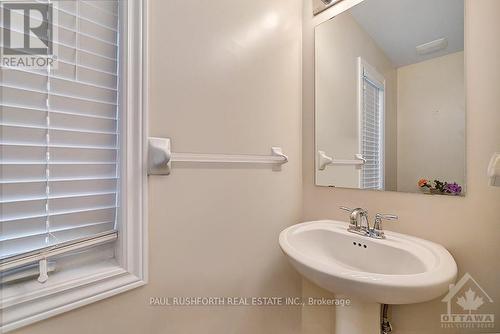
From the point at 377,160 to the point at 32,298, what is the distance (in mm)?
1293

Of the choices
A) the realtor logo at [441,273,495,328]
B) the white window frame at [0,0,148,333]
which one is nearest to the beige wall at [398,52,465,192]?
the realtor logo at [441,273,495,328]

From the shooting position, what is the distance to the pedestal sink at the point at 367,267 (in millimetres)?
567

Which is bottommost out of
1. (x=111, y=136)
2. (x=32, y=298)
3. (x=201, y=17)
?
(x=32, y=298)

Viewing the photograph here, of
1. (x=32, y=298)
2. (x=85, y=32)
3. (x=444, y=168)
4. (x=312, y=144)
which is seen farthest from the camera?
(x=312, y=144)

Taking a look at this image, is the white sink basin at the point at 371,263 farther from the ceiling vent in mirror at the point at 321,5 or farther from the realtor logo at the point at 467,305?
the ceiling vent in mirror at the point at 321,5

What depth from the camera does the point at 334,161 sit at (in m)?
1.15

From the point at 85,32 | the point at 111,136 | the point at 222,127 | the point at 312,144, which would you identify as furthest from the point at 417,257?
the point at 85,32

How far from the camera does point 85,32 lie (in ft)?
2.26

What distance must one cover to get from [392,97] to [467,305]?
0.82 m

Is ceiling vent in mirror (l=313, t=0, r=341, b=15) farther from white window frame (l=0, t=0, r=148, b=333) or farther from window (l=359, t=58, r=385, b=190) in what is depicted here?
white window frame (l=0, t=0, r=148, b=333)

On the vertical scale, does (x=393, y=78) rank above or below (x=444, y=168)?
above

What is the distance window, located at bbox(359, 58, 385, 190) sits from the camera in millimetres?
993

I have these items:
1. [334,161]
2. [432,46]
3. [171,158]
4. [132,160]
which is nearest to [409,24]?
[432,46]

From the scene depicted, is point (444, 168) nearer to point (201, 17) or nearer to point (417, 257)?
point (417, 257)
